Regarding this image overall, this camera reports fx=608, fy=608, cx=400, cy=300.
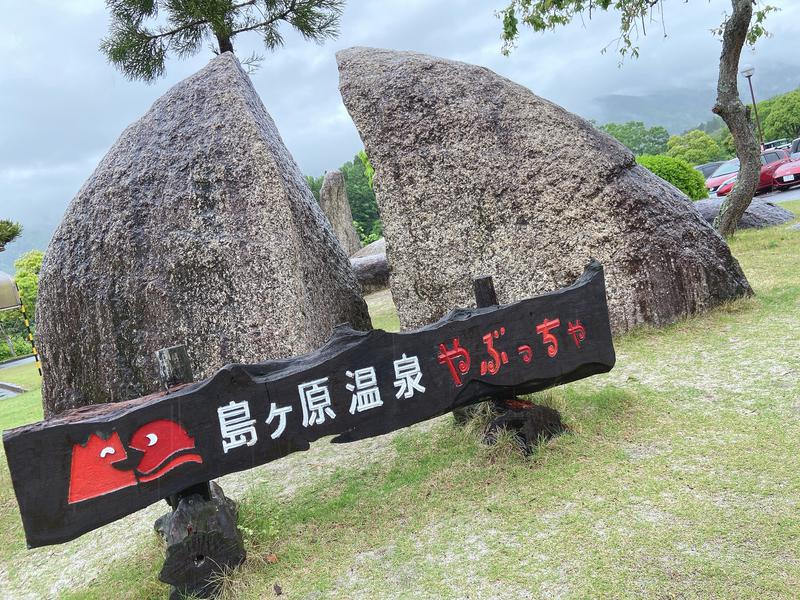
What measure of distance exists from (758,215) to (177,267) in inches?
352

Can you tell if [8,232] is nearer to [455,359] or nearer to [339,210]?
[339,210]

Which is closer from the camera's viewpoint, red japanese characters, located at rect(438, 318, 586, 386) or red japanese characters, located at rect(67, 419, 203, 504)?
red japanese characters, located at rect(67, 419, 203, 504)

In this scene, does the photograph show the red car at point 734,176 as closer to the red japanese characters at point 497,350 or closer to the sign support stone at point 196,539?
the red japanese characters at point 497,350

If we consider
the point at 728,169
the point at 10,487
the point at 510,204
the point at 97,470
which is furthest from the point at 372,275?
the point at 728,169

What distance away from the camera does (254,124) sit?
4.89 metres

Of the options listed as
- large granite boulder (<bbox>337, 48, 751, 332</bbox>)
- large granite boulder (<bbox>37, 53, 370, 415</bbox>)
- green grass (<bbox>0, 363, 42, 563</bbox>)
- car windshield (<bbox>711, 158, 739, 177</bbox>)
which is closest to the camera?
green grass (<bbox>0, 363, 42, 563</bbox>)

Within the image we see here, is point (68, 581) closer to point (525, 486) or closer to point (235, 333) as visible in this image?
point (235, 333)

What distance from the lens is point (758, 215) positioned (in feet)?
31.4

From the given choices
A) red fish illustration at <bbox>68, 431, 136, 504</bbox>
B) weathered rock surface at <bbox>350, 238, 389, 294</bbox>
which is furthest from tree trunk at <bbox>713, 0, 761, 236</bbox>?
red fish illustration at <bbox>68, 431, 136, 504</bbox>

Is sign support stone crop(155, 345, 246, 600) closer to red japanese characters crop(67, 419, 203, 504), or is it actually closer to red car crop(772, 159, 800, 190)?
red japanese characters crop(67, 419, 203, 504)

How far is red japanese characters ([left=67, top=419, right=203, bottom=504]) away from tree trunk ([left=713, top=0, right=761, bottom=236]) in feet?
25.5

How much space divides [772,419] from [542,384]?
1.22 meters

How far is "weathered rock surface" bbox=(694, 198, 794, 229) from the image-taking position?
9422mm

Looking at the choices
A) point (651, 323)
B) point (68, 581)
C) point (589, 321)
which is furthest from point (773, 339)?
point (68, 581)
